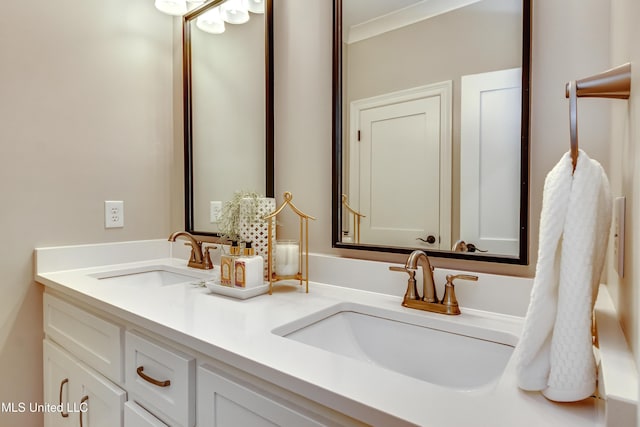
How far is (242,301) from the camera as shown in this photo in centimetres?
102

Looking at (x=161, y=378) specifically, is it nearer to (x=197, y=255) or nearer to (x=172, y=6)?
(x=197, y=255)

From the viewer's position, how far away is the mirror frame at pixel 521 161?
855 mm

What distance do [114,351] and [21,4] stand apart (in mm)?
1317

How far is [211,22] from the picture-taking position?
5.34 ft

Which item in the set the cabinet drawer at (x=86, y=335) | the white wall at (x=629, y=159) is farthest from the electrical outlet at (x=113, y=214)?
the white wall at (x=629, y=159)

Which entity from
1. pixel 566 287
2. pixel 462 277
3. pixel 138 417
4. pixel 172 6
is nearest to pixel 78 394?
pixel 138 417

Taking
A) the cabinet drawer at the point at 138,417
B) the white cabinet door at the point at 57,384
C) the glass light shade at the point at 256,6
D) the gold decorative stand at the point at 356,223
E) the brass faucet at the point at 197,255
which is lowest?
the white cabinet door at the point at 57,384

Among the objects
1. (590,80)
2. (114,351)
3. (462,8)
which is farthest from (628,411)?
(114,351)

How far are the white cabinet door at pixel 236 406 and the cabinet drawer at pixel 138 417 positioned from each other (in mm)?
181

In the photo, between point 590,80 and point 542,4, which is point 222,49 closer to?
point 542,4

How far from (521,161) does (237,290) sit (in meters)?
0.82

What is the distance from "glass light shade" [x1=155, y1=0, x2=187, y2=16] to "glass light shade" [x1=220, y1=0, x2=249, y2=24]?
20 cm

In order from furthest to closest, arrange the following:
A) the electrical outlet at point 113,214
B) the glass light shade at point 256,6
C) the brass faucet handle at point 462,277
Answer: the electrical outlet at point 113,214 → the glass light shade at point 256,6 → the brass faucet handle at point 462,277

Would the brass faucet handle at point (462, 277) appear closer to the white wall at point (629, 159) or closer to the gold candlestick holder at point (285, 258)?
the white wall at point (629, 159)
